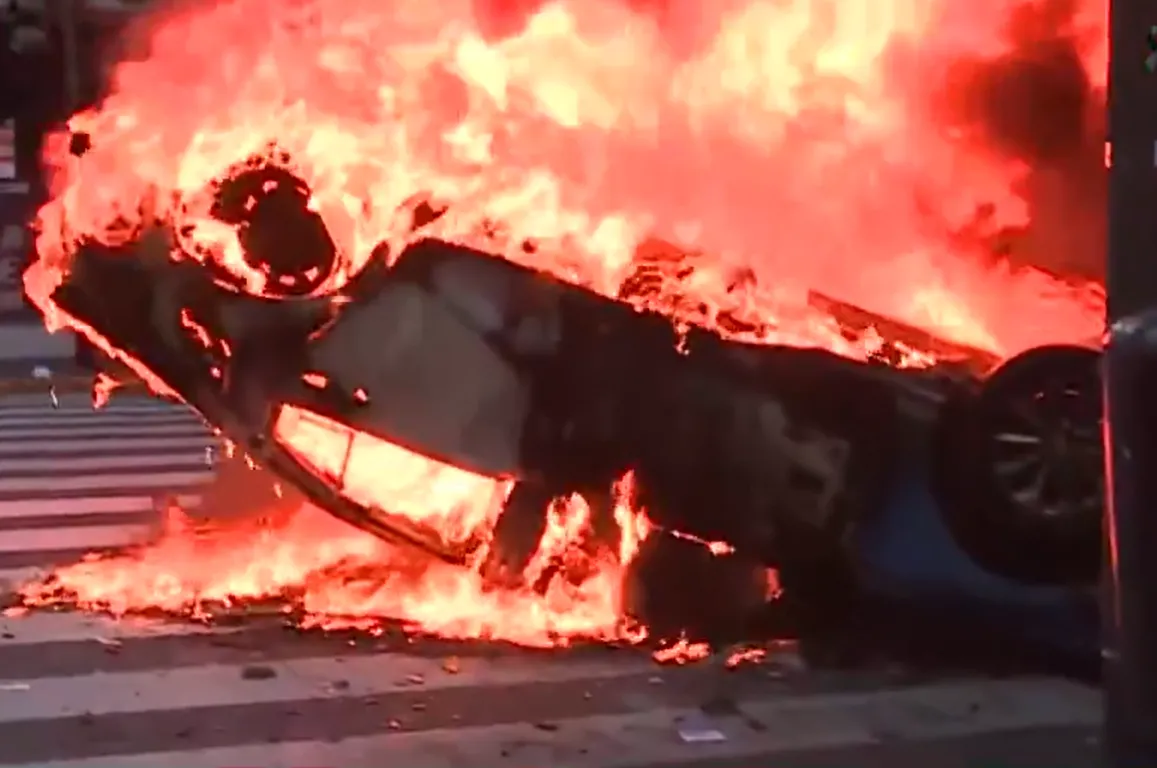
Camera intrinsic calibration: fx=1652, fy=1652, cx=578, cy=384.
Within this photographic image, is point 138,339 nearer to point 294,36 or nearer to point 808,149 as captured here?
point 294,36

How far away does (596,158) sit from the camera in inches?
248

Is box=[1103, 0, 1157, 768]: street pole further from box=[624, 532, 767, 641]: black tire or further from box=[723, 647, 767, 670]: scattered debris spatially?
box=[624, 532, 767, 641]: black tire

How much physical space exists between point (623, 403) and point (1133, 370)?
2.41 metres

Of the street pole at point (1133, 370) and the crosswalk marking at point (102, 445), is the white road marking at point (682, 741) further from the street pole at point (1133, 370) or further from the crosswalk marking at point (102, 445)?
the crosswalk marking at point (102, 445)

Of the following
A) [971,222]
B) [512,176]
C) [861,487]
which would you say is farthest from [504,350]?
[971,222]

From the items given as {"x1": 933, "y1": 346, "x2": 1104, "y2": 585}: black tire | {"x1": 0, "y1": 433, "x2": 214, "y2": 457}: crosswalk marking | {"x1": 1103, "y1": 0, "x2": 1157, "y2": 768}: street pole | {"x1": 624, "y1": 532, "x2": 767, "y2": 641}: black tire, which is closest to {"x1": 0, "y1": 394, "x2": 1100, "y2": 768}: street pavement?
{"x1": 624, "y1": 532, "x2": 767, "y2": 641}: black tire

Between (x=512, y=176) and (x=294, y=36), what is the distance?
1065 mm

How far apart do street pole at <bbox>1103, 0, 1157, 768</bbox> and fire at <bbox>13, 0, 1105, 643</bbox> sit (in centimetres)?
217

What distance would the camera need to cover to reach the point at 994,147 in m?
6.45

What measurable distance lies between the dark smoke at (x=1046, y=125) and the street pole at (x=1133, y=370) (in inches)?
94.1

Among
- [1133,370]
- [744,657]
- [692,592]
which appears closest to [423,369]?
[692,592]

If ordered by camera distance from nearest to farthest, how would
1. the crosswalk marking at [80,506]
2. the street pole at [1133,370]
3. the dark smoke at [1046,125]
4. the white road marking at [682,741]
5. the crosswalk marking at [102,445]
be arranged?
the street pole at [1133,370], the white road marking at [682,741], the dark smoke at [1046,125], the crosswalk marking at [80,506], the crosswalk marking at [102,445]

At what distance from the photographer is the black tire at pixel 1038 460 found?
18.6ft

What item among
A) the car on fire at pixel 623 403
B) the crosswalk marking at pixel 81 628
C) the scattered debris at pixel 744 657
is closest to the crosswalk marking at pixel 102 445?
the crosswalk marking at pixel 81 628
